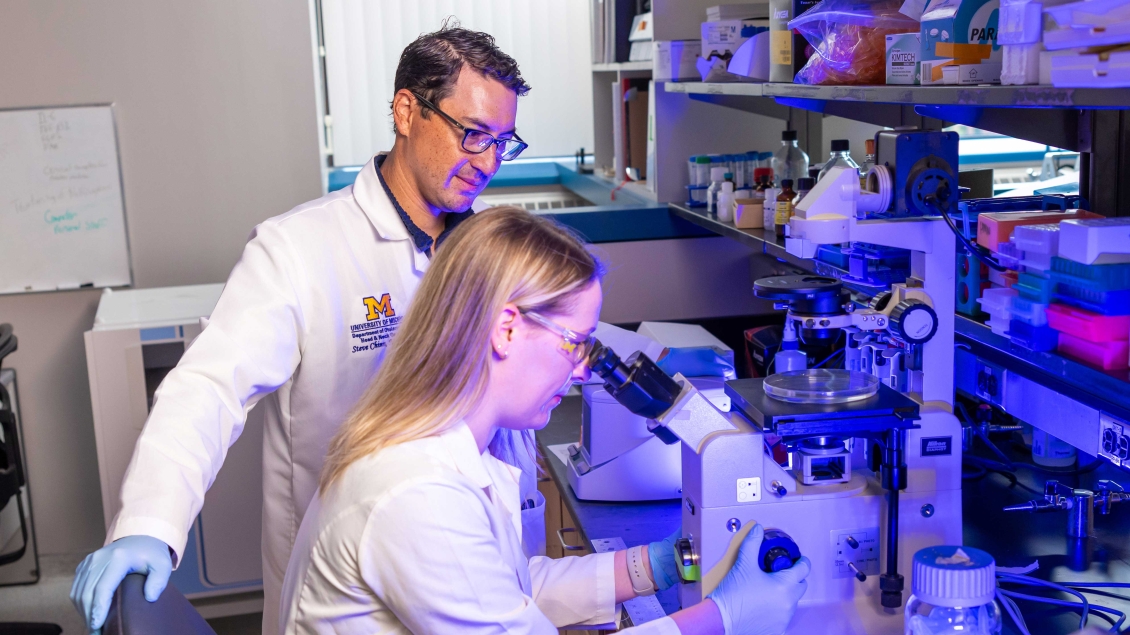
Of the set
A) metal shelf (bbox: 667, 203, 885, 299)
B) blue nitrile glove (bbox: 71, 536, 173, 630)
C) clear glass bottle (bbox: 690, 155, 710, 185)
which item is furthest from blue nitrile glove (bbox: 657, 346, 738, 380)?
blue nitrile glove (bbox: 71, 536, 173, 630)

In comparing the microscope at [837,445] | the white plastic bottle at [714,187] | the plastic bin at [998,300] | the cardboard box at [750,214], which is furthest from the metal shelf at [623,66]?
the plastic bin at [998,300]

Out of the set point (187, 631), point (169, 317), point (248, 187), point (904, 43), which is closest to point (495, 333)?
point (187, 631)

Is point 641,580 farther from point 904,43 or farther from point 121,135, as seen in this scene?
point 121,135

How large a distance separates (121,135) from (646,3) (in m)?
1.81

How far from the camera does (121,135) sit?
10.4 ft

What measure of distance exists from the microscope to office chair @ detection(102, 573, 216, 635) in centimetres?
58

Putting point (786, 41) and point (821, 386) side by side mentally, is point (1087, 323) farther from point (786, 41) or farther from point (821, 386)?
point (786, 41)

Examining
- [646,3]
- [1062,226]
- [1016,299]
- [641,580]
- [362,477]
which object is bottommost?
[641,580]

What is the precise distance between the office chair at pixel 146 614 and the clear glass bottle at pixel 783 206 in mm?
1575

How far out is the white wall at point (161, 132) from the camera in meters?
3.13

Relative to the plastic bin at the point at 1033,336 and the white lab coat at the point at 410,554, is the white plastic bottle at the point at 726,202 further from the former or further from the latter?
the white lab coat at the point at 410,554

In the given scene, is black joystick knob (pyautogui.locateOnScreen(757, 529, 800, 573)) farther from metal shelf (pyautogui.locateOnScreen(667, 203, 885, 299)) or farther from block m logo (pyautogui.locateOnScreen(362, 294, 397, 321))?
block m logo (pyautogui.locateOnScreen(362, 294, 397, 321))

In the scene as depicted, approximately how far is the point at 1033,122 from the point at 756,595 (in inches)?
35.6

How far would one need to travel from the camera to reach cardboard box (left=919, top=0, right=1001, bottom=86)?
4.13 ft
